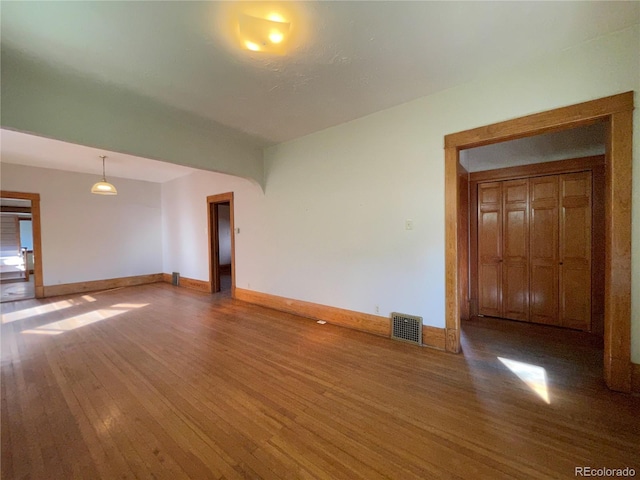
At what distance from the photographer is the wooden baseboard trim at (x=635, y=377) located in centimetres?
198

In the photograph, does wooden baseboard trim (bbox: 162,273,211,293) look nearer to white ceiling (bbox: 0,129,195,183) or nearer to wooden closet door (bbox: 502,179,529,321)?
white ceiling (bbox: 0,129,195,183)

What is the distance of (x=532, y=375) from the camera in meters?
2.32

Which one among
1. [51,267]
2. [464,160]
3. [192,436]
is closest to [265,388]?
[192,436]

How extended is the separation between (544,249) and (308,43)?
4133mm

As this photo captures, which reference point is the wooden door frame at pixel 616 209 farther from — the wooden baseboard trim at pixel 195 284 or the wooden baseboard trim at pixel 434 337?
the wooden baseboard trim at pixel 195 284

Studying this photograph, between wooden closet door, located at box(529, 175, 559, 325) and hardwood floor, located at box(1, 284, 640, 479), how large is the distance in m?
0.58

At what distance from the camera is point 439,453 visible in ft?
4.93

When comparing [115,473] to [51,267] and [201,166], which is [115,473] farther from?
[51,267]

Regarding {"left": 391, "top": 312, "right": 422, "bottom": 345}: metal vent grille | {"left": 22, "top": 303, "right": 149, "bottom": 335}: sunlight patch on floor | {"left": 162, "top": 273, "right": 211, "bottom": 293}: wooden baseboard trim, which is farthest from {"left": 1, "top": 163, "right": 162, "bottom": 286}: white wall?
{"left": 391, "top": 312, "right": 422, "bottom": 345}: metal vent grille

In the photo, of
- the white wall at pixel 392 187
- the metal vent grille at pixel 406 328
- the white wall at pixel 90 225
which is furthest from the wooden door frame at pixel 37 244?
the metal vent grille at pixel 406 328

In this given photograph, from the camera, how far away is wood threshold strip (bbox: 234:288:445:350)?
114 inches

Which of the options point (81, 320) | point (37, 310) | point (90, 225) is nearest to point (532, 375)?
point (81, 320)

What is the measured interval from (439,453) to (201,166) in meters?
4.04

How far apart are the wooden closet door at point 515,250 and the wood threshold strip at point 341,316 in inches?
76.7
